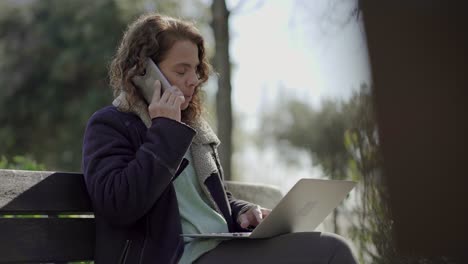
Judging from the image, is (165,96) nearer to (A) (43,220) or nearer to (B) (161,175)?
(B) (161,175)

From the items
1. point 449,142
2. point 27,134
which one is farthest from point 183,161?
point 27,134

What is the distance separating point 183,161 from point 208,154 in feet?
0.77

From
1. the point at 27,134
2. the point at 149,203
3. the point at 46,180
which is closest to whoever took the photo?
the point at 149,203

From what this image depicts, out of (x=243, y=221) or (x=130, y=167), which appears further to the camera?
(x=243, y=221)

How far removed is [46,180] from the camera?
2766 mm

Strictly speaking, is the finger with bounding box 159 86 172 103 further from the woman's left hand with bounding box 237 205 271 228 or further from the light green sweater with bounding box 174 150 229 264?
the woman's left hand with bounding box 237 205 271 228

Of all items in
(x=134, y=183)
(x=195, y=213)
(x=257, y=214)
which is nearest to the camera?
(x=134, y=183)

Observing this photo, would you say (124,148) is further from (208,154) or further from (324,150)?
(324,150)

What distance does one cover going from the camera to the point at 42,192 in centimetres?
275

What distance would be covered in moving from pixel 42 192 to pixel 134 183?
0.41 metres

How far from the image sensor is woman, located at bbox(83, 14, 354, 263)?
258 cm

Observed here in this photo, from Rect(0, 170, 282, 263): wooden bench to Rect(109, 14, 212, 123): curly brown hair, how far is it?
40cm

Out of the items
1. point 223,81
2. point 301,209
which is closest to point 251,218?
point 301,209

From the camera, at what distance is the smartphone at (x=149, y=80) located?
2871 millimetres
